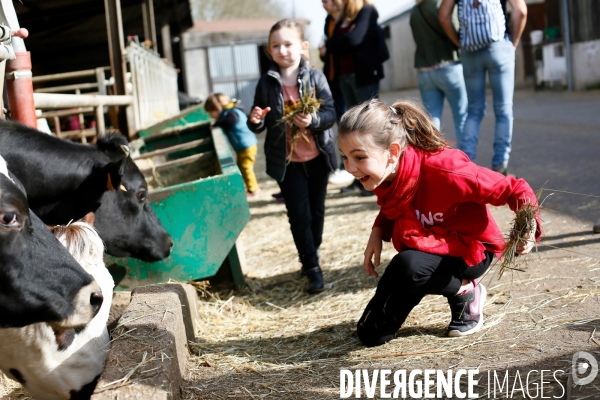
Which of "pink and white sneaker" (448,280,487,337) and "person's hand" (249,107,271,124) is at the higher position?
"person's hand" (249,107,271,124)

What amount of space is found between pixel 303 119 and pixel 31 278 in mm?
2035

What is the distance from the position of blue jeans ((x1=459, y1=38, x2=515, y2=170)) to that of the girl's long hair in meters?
1.13

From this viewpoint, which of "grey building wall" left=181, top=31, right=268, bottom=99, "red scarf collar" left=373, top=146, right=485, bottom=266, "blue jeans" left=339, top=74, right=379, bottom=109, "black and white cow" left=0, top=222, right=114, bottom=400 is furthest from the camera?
"grey building wall" left=181, top=31, right=268, bottom=99

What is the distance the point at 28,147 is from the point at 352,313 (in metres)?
1.92

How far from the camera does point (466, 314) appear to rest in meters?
3.23

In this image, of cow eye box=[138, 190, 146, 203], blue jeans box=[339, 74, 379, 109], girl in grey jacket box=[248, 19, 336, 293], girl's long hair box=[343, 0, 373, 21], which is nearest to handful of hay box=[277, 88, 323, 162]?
girl in grey jacket box=[248, 19, 336, 293]

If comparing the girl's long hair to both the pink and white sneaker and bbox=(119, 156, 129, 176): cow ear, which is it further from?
the pink and white sneaker

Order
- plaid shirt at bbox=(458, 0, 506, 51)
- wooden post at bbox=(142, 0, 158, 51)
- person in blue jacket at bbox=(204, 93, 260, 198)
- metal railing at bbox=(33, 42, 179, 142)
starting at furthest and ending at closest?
wooden post at bbox=(142, 0, 158, 51)
person in blue jacket at bbox=(204, 93, 260, 198)
plaid shirt at bbox=(458, 0, 506, 51)
metal railing at bbox=(33, 42, 179, 142)

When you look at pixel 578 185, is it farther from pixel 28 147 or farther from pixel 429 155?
pixel 28 147

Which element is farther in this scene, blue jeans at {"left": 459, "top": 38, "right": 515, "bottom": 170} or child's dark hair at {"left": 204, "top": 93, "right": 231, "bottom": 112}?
Result: child's dark hair at {"left": 204, "top": 93, "right": 231, "bottom": 112}

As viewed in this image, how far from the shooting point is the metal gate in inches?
1046

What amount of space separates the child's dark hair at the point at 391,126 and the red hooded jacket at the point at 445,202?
5cm

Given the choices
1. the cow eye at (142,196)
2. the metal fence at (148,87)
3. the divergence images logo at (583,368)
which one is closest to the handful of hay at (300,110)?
the cow eye at (142,196)

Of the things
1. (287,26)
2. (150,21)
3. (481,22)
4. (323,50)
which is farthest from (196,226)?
(150,21)
